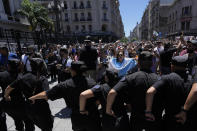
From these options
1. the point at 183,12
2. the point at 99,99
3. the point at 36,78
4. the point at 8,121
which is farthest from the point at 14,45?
the point at 183,12

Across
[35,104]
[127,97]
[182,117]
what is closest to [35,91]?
[35,104]

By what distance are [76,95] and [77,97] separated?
3cm

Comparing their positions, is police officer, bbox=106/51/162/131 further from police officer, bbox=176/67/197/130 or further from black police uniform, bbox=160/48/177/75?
black police uniform, bbox=160/48/177/75

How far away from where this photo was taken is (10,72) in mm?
2584

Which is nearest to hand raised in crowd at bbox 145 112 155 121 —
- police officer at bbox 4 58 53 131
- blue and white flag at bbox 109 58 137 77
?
police officer at bbox 4 58 53 131

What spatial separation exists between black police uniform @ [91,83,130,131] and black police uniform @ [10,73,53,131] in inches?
40.9

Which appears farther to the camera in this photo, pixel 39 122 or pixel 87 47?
pixel 87 47

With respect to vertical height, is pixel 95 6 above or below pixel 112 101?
above

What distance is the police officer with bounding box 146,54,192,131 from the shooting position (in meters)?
1.72

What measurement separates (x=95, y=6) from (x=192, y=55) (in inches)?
1660

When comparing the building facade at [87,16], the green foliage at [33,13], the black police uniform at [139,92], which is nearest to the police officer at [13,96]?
the black police uniform at [139,92]

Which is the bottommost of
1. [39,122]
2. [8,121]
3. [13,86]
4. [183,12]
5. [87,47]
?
[8,121]

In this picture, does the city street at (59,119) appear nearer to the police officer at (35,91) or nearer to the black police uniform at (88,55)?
the police officer at (35,91)

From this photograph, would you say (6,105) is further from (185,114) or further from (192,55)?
(192,55)
